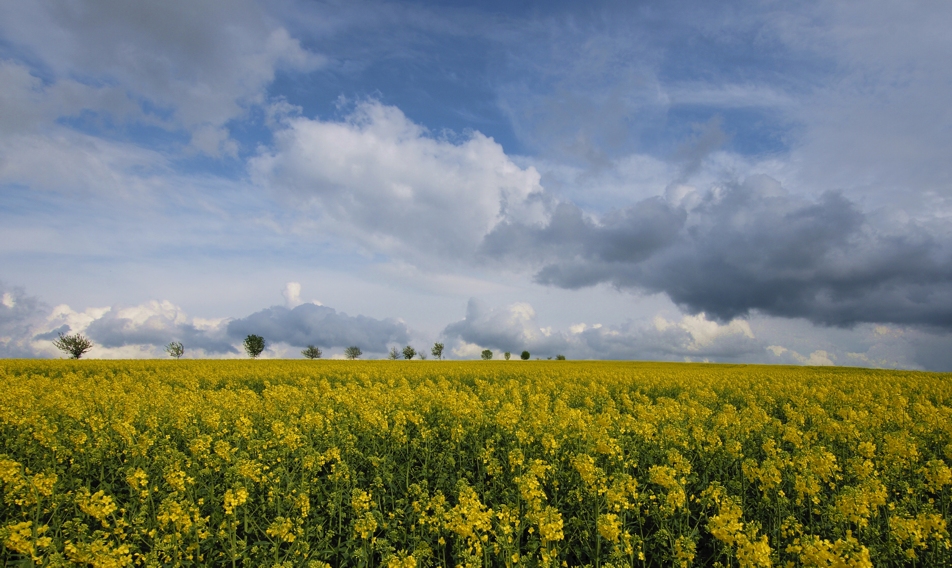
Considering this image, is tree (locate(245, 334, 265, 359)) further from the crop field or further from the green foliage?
the crop field

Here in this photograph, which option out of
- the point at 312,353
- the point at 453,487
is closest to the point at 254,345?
the point at 312,353

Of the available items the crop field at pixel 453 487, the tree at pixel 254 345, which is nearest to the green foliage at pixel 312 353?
the tree at pixel 254 345

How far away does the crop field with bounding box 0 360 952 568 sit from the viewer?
235 inches

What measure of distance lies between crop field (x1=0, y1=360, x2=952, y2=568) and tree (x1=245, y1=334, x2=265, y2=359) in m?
92.6

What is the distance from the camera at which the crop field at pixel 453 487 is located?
5.98 m

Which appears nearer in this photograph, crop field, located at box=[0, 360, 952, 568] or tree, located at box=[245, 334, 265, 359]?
crop field, located at box=[0, 360, 952, 568]

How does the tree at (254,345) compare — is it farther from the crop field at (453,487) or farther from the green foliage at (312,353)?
the crop field at (453,487)

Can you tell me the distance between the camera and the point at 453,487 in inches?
334

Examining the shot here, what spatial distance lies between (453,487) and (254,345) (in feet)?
343

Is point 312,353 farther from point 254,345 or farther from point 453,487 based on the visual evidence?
point 453,487

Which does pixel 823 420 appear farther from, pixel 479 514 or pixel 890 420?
pixel 479 514

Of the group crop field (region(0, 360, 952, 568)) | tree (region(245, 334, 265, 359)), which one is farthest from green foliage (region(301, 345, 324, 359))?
crop field (region(0, 360, 952, 568))

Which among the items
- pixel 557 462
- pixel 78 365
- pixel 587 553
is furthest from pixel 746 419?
pixel 78 365

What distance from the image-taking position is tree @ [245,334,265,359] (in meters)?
100
